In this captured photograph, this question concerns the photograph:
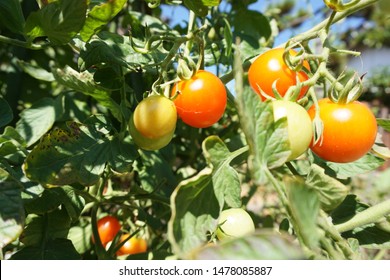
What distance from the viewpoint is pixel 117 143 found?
65 centimetres

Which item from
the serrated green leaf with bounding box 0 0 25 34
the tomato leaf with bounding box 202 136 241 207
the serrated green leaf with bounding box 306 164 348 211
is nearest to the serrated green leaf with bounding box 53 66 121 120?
the serrated green leaf with bounding box 0 0 25 34

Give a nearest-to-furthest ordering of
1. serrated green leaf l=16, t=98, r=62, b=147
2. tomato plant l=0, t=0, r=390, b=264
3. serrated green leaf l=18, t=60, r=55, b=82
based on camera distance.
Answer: tomato plant l=0, t=0, r=390, b=264, serrated green leaf l=16, t=98, r=62, b=147, serrated green leaf l=18, t=60, r=55, b=82

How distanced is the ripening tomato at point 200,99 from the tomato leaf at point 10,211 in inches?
8.5

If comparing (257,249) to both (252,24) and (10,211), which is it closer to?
(10,211)

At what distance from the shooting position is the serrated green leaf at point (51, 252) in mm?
635

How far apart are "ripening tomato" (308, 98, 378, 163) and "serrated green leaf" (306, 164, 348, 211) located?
6cm

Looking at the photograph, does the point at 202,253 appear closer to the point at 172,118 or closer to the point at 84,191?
the point at 172,118

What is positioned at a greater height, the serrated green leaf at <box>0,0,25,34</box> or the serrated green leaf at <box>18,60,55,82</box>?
the serrated green leaf at <box>0,0,25,34</box>

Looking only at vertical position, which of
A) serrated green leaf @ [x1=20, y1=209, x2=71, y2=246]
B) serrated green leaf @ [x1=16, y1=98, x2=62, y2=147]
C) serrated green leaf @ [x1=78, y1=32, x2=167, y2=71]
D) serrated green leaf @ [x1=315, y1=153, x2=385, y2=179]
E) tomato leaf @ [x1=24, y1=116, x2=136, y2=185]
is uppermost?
serrated green leaf @ [x1=78, y1=32, x2=167, y2=71]

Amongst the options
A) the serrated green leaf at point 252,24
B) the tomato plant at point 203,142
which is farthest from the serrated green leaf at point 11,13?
the serrated green leaf at point 252,24

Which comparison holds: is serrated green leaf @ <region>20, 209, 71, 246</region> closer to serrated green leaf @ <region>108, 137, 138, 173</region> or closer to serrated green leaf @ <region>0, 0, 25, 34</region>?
serrated green leaf @ <region>108, 137, 138, 173</region>

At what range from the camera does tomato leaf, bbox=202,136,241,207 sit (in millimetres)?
510

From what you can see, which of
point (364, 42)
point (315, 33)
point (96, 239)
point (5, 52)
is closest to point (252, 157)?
point (315, 33)

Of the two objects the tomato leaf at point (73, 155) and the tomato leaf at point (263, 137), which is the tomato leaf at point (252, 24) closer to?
the tomato leaf at point (73, 155)
